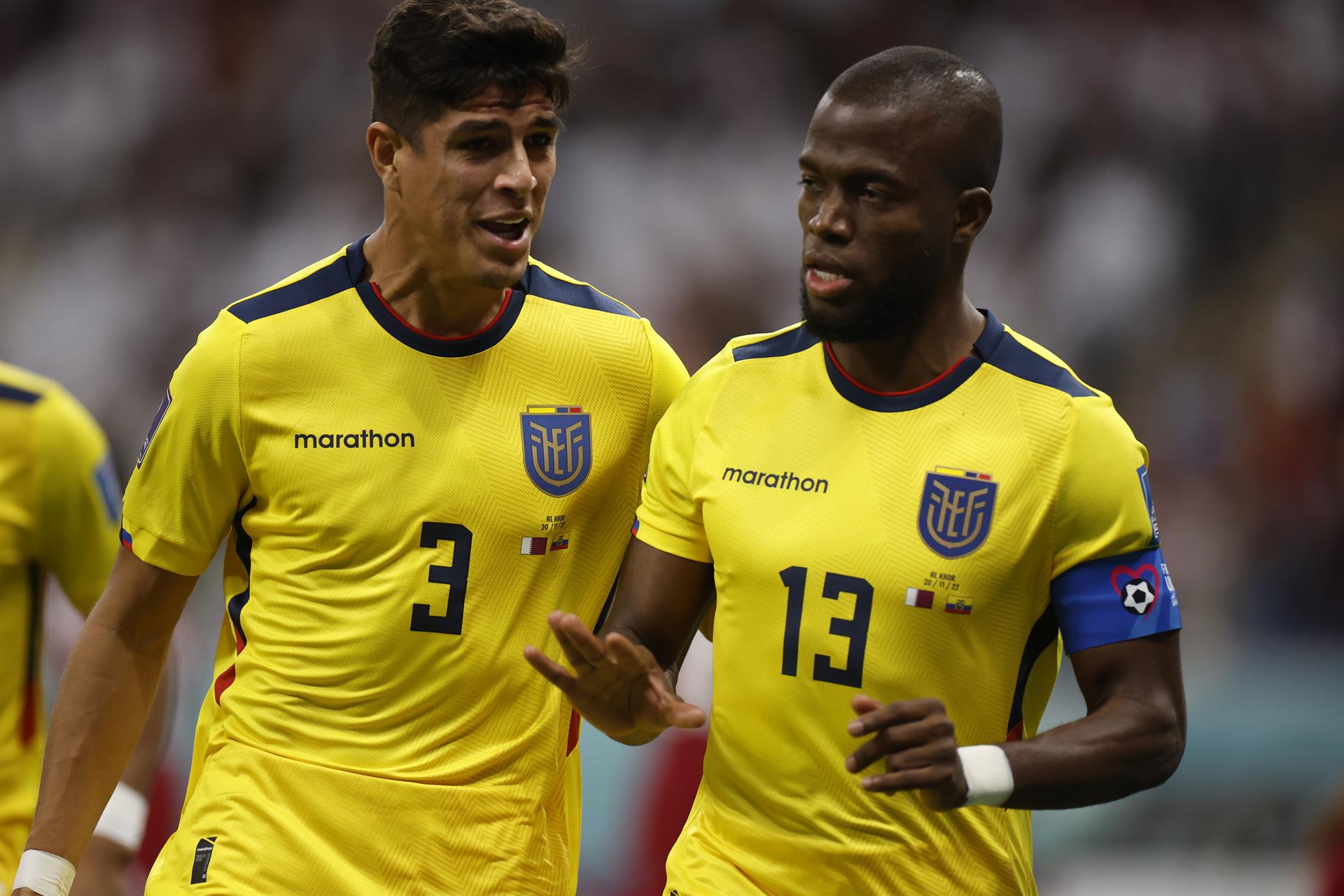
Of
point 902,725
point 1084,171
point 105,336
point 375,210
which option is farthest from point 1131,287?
point 902,725

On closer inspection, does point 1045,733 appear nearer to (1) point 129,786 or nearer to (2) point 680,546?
(2) point 680,546

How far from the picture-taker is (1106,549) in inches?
126

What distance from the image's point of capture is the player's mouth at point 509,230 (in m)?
3.60

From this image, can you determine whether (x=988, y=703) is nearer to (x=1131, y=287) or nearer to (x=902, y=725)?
(x=902, y=725)

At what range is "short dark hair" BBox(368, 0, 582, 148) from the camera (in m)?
3.57

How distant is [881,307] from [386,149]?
120cm

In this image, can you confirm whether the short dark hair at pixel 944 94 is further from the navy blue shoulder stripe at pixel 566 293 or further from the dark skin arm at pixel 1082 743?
the dark skin arm at pixel 1082 743

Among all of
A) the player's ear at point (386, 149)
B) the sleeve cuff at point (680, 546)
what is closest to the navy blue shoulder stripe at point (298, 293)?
the player's ear at point (386, 149)

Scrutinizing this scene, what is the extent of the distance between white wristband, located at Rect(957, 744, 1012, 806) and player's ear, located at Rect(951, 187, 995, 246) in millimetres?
1059

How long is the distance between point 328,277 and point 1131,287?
7.59m

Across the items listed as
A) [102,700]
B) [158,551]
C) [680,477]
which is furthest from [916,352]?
[102,700]

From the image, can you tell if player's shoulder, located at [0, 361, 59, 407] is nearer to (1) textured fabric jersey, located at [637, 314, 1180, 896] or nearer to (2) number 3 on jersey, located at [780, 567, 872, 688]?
(1) textured fabric jersey, located at [637, 314, 1180, 896]

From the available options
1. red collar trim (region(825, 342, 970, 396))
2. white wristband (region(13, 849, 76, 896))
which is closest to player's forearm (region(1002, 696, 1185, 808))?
Answer: red collar trim (region(825, 342, 970, 396))

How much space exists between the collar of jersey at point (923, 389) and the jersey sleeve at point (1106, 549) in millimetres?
267
